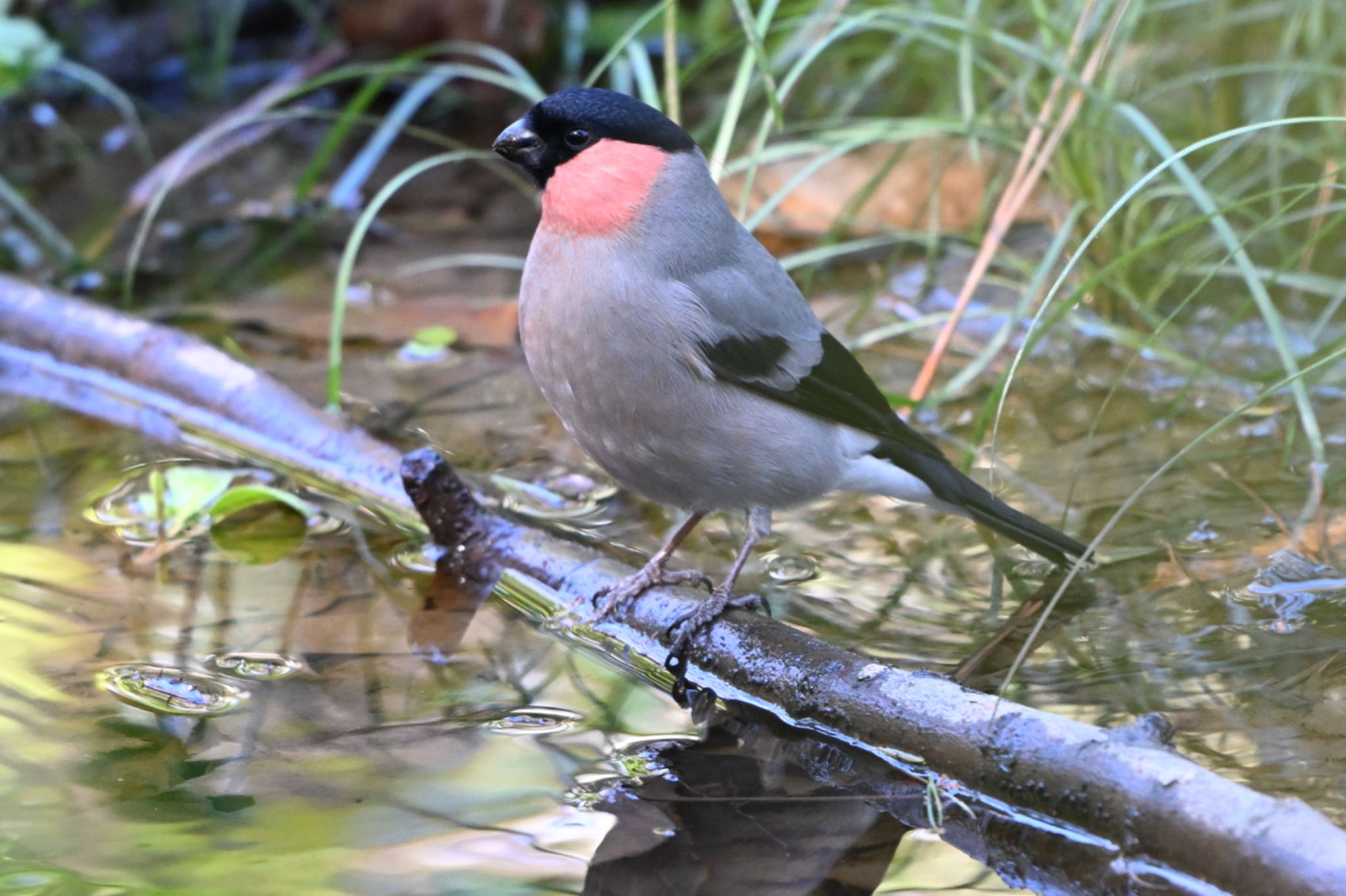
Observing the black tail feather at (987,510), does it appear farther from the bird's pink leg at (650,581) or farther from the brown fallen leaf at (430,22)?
the brown fallen leaf at (430,22)

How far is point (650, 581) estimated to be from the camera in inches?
117

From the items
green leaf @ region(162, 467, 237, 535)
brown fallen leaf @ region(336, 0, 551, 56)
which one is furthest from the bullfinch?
brown fallen leaf @ region(336, 0, 551, 56)

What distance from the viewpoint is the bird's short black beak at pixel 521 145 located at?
304 cm

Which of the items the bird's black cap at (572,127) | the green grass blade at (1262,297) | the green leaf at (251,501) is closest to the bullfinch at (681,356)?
the bird's black cap at (572,127)

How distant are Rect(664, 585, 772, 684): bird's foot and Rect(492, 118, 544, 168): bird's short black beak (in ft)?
3.45

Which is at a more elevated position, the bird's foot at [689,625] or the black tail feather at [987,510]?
the black tail feather at [987,510]

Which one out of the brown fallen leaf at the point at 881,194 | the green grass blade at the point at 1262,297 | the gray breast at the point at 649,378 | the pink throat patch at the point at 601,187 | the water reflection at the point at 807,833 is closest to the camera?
the water reflection at the point at 807,833

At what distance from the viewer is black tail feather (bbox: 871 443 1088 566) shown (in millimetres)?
3031

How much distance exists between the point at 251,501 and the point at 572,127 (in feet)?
3.84

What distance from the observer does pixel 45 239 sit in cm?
521

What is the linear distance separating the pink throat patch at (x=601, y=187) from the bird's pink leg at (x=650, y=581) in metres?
0.72

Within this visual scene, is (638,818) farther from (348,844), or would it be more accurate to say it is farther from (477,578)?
(477,578)

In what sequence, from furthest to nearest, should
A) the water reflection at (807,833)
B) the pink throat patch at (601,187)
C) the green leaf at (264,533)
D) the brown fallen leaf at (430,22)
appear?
the brown fallen leaf at (430,22), the green leaf at (264,533), the pink throat patch at (601,187), the water reflection at (807,833)

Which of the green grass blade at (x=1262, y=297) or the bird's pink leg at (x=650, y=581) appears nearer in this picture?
the bird's pink leg at (x=650, y=581)
